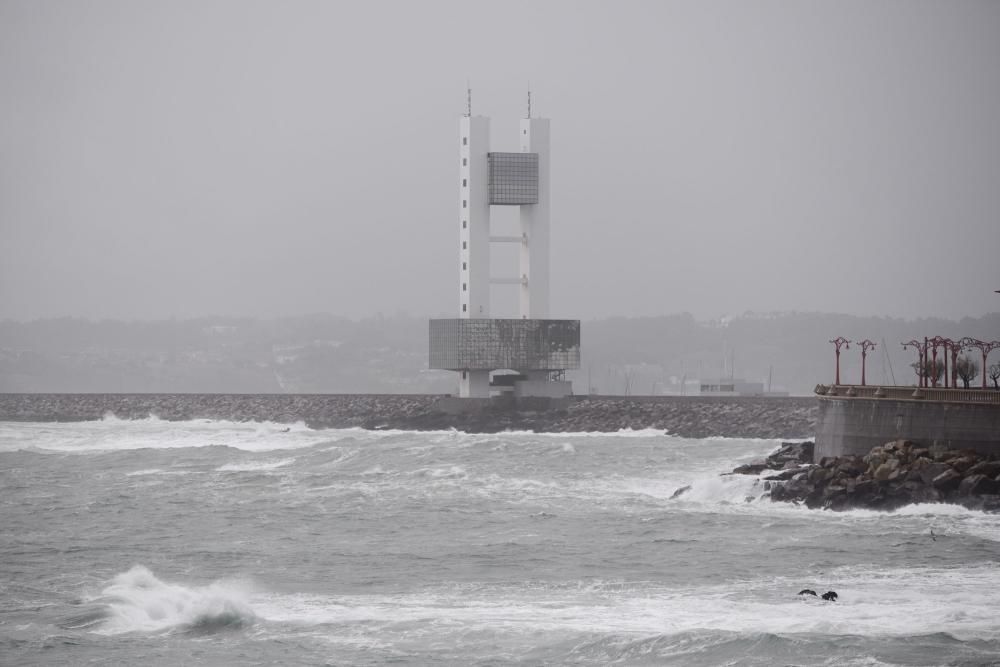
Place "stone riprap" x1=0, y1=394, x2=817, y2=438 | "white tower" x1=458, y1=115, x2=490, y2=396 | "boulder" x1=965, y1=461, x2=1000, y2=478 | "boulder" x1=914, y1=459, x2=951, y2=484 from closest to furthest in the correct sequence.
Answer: "boulder" x1=965, y1=461, x2=1000, y2=478 < "boulder" x1=914, y1=459, x2=951, y2=484 < "stone riprap" x1=0, y1=394, x2=817, y2=438 < "white tower" x1=458, y1=115, x2=490, y2=396

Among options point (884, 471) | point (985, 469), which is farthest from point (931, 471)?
point (985, 469)

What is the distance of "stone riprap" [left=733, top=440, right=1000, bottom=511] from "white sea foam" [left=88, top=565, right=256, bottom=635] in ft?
62.5

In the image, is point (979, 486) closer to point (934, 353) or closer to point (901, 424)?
point (901, 424)

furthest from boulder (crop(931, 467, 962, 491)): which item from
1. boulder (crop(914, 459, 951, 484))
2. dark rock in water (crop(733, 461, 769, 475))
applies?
dark rock in water (crop(733, 461, 769, 475))

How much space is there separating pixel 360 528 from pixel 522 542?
5.62 metres

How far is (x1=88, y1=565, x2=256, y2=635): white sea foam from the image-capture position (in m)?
26.3

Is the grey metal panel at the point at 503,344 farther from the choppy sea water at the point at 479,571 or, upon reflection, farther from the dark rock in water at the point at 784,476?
the dark rock in water at the point at 784,476

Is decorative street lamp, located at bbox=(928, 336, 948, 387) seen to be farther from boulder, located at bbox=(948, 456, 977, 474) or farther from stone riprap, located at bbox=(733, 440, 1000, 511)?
boulder, located at bbox=(948, 456, 977, 474)

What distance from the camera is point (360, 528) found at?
4012cm

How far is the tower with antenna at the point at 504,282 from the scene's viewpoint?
93750 millimetres

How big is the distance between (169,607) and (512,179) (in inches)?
2794

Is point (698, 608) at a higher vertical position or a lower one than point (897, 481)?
lower

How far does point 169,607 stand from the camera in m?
27.5

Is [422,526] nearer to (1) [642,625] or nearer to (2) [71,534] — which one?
(2) [71,534]
